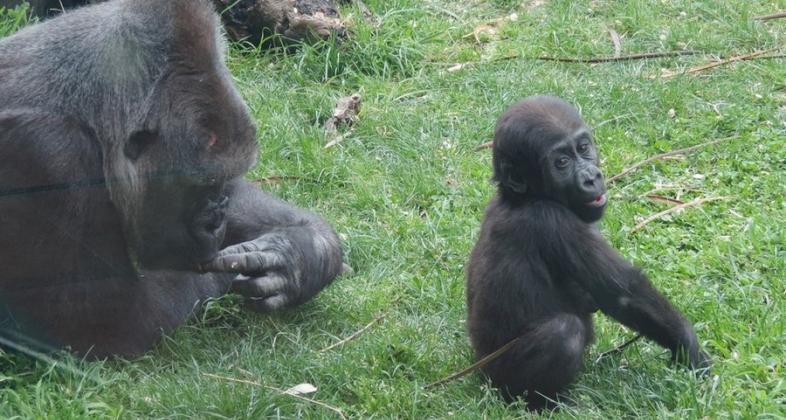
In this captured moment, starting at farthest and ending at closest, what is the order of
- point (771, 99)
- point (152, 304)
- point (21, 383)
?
point (771, 99)
point (152, 304)
point (21, 383)

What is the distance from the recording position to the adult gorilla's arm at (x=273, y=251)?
17.4 ft

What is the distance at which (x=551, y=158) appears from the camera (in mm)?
4863

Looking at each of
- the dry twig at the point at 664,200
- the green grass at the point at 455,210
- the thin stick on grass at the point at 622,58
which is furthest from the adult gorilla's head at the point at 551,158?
the thin stick on grass at the point at 622,58

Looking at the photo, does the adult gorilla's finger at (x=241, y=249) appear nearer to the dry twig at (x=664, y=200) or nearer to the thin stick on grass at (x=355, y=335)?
the thin stick on grass at (x=355, y=335)

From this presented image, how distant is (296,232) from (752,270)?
2304mm

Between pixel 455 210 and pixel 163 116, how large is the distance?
7.86 feet

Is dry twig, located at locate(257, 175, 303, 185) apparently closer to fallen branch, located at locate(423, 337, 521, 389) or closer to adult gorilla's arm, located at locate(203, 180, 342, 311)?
adult gorilla's arm, located at locate(203, 180, 342, 311)

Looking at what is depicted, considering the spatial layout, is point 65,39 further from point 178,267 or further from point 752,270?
point 752,270

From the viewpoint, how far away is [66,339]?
5.18 meters

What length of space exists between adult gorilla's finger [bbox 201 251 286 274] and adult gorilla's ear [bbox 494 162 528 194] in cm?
118

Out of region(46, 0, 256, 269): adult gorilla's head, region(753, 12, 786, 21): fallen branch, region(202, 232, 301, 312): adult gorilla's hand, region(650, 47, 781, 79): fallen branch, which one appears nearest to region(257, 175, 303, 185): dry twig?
region(202, 232, 301, 312): adult gorilla's hand

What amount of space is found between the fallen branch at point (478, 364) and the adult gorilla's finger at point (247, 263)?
3.22 feet

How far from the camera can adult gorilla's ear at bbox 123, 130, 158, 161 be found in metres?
4.85

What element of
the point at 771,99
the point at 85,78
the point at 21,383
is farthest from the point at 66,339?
the point at 771,99
